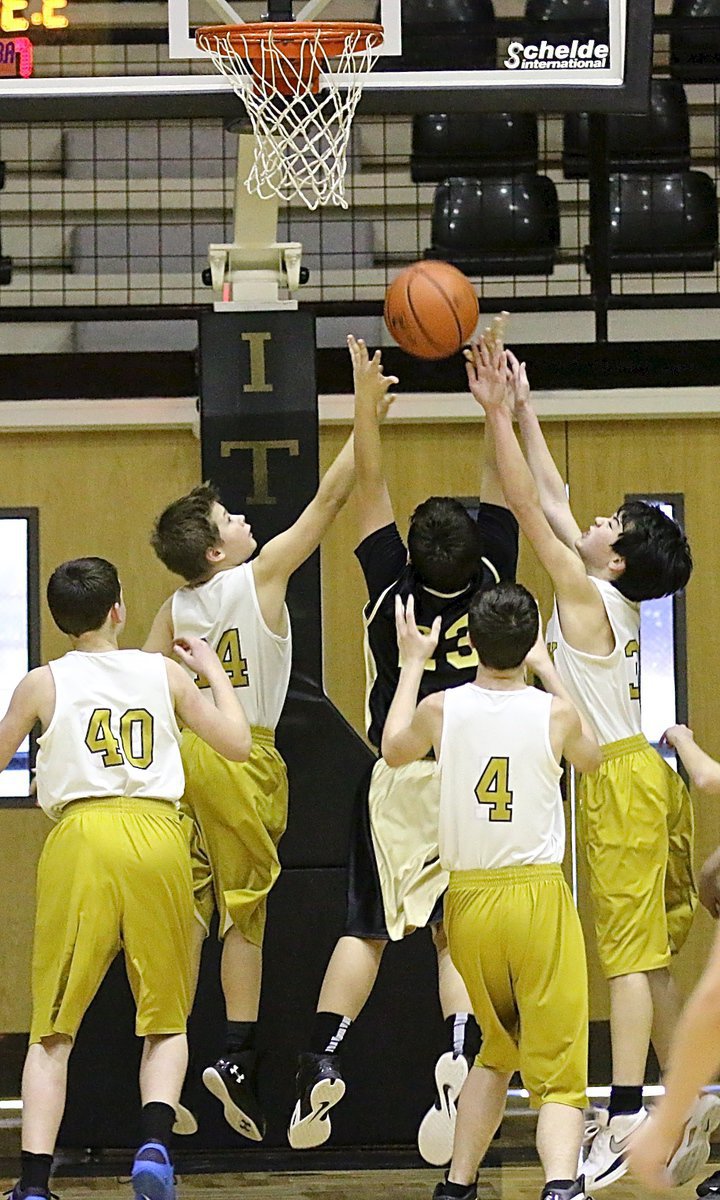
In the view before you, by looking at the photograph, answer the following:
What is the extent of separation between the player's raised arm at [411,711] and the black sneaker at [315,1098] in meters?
0.97

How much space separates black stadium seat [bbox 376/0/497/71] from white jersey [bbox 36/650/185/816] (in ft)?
7.28

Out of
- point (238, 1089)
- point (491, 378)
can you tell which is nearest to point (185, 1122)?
point (238, 1089)

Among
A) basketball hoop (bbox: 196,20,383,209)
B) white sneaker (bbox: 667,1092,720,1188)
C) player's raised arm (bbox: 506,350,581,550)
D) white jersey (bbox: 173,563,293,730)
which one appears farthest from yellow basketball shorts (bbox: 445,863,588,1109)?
basketball hoop (bbox: 196,20,383,209)

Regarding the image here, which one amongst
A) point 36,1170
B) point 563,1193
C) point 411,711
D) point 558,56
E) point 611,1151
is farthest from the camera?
point 558,56

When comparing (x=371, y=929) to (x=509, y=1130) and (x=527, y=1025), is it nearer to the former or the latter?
(x=527, y=1025)

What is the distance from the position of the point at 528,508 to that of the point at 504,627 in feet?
2.48

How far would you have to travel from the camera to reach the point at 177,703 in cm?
520

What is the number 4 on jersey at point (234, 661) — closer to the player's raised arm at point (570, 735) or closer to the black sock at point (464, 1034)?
the player's raised arm at point (570, 735)

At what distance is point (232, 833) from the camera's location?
5676mm

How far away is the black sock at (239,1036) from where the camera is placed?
5590mm

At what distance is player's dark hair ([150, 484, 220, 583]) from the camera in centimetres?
574

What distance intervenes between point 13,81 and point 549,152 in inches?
190

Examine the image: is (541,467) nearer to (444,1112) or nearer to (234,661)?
(234,661)

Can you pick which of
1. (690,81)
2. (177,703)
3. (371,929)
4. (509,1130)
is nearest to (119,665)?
(177,703)
